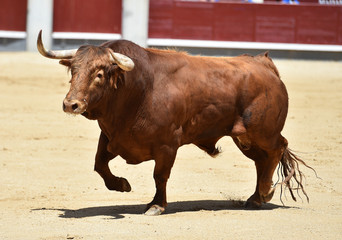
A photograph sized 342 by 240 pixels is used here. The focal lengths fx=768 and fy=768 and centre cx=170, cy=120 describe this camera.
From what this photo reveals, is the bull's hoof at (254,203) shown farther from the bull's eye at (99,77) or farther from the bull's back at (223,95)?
the bull's eye at (99,77)

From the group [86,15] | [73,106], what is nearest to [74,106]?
[73,106]

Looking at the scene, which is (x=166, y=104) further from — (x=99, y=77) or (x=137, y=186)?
(x=137, y=186)

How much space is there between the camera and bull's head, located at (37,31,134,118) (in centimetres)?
526

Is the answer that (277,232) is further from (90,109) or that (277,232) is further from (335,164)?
(335,164)

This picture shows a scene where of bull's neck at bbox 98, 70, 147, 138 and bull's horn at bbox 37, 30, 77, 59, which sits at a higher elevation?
bull's horn at bbox 37, 30, 77, 59

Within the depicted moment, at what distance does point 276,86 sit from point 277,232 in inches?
62.4

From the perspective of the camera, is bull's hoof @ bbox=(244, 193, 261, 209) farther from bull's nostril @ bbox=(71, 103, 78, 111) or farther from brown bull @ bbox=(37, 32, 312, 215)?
bull's nostril @ bbox=(71, 103, 78, 111)

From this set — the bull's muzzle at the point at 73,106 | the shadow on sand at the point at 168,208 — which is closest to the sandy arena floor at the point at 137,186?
the shadow on sand at the point at 168,208

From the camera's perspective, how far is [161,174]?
578 cm

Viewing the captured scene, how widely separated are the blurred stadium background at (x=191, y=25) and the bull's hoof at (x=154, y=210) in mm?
10558

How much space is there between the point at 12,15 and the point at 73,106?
11.3 m

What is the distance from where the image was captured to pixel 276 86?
6434 mm

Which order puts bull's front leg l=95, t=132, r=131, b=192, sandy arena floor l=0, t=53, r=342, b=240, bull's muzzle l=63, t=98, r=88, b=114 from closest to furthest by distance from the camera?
bull's muzzle l=63, t=98, r=88, b=114 → sandy arena floor l=0, t=53, r=342, b=240 → bull's front leg l=95, t=132, r=131, b=192

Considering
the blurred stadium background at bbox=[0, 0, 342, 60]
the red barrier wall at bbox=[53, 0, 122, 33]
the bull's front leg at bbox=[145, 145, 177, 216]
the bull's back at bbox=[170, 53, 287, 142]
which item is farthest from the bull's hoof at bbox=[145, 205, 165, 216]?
the red barrier wall at bbox=[53, 0, 122, 33]
